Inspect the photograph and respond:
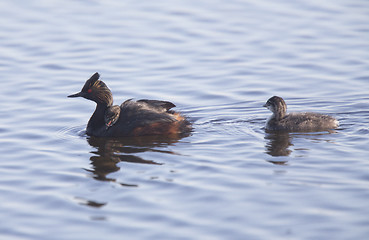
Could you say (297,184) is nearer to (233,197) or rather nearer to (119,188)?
(233,197)

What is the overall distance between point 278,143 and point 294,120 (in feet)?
2.47

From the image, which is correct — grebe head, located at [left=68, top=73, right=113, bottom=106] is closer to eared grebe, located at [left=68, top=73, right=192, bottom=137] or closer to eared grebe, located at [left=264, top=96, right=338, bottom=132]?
eared grebe, located at [left=68, top=73, right=192, bottom=137]

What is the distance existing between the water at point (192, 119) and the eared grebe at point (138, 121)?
0.21 m

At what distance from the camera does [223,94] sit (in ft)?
43.4

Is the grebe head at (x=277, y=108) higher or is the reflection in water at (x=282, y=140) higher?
the grebe head at (x=277, y=108)

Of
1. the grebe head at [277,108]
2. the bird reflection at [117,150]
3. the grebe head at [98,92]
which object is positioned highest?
the grebe head at [98,92]

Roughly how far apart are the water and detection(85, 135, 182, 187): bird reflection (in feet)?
0.11

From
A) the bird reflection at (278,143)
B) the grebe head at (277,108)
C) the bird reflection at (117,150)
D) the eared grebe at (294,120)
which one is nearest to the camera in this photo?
the bird reflection at (117,150)

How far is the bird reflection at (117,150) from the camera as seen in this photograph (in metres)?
9.70

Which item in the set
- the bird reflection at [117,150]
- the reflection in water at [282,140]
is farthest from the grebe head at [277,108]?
the bird reflection at [117,150]

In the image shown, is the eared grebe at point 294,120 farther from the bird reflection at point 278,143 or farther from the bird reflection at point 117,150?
the bird reflection at point 117,150

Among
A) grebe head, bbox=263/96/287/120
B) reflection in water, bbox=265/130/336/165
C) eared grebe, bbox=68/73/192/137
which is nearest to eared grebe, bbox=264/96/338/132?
grebe head, bbox=263/96/287/120

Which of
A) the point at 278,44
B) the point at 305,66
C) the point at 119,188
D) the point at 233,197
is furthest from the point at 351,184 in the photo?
the point at 278,44

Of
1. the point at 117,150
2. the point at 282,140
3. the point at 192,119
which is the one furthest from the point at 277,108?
the point at 117,150
